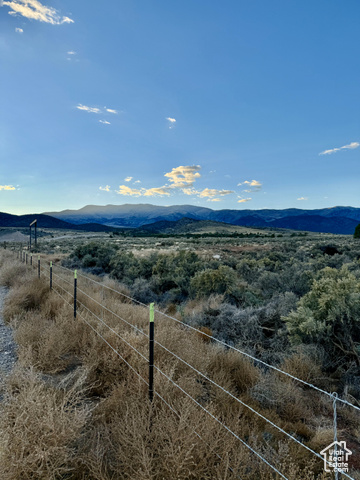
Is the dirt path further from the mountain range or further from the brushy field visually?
the mountain range

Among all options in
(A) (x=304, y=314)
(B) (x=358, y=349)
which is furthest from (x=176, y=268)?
(B) (x=358, y=349)

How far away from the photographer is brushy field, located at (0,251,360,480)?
2641 millimetres

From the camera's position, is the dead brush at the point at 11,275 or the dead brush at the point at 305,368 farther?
the dead brush at the point at 11,275

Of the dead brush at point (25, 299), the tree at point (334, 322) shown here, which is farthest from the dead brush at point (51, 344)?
the tree at point (334, 322)

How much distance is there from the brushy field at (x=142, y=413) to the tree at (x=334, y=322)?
65 centimetres

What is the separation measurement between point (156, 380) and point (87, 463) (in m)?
1.34

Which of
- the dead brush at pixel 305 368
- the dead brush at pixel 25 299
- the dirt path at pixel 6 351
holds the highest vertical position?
the dead brush at pixel 25 299

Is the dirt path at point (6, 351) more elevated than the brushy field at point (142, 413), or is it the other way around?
the brushy field at point (142, 413)

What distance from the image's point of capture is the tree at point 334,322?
21.4 ft

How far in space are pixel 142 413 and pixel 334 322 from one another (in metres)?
5.45

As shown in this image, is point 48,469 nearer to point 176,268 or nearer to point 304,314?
point 304,314

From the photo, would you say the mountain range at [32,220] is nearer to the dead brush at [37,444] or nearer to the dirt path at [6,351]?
the dirt path at [6,351]

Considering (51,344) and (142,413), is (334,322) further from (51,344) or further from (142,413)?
(51,344)

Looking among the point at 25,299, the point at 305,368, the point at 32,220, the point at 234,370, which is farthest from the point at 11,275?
the point at 32,220
